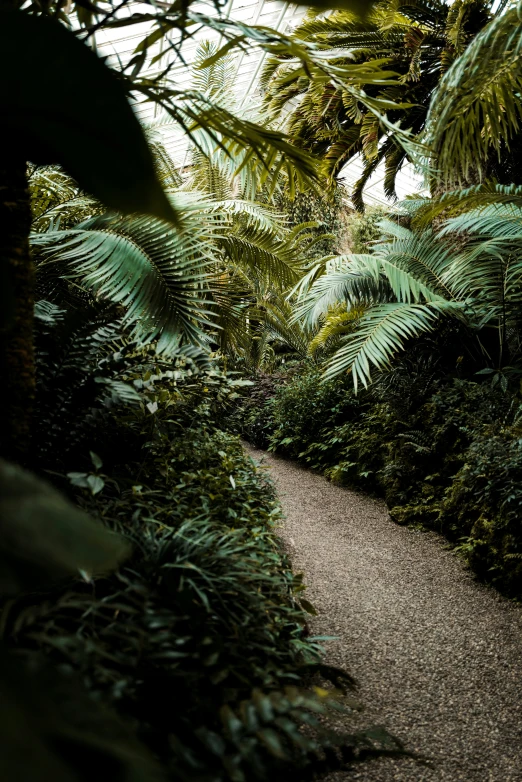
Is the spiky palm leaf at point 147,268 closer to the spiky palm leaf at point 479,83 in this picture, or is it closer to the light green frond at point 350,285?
the spiky palm leaf at point 479,83

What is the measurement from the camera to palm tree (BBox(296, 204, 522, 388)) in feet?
16.4

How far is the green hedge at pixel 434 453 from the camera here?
3.66 m

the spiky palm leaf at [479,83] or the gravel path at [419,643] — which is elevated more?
the spiky palm leaf at [479,83]

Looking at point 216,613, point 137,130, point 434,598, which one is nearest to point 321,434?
point 434,598

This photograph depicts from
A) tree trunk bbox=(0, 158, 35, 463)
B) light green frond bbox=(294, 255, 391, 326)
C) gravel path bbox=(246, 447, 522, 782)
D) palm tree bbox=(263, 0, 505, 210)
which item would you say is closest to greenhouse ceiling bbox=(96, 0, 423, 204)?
palm tree bbox=(263, 0, 505, 210)

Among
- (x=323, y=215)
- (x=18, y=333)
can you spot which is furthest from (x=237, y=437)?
(x=323, y=215)

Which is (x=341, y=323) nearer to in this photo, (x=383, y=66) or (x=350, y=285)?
(x=350, y=285)

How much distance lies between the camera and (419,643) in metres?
2.99

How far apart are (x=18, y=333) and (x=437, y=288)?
5096 millimetres

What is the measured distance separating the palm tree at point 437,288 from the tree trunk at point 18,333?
3.71 m

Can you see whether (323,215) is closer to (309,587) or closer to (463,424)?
(463,424)

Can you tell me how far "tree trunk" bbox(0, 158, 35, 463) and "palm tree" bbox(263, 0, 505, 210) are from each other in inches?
170

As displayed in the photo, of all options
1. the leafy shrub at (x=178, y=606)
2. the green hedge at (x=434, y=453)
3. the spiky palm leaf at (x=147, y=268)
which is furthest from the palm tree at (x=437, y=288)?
the spiky palm leaf at (x=147, y=268)

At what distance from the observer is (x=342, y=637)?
2932 millimetres
